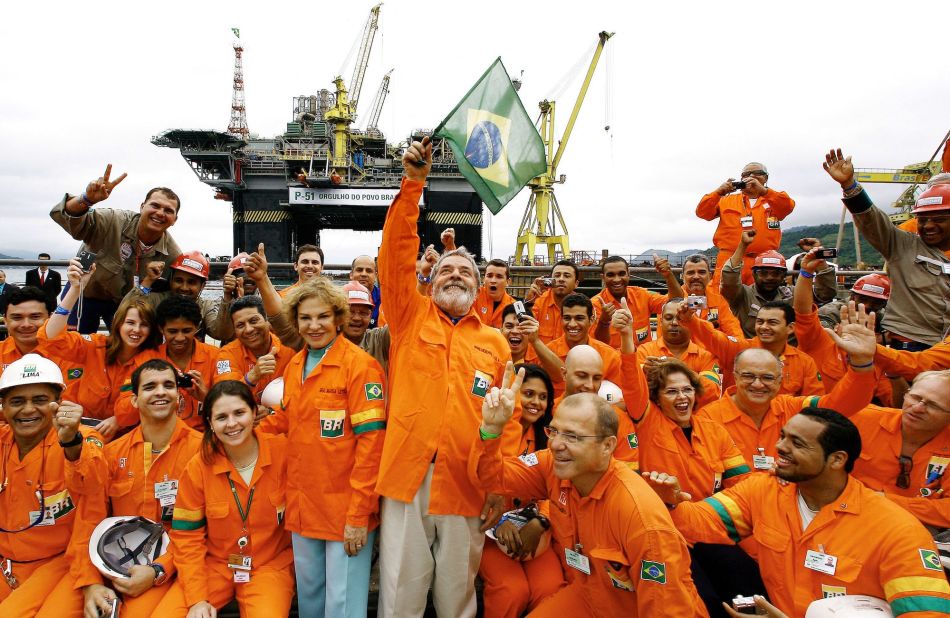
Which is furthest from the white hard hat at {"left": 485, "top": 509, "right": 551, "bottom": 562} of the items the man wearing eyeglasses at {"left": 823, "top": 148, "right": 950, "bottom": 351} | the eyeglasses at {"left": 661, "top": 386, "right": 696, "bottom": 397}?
the man wearing eyeglasses at {"left": 823, "top": 148, "right": 950, "bottom": 351}

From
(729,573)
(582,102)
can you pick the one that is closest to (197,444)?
(729,573)

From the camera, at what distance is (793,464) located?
2.47 meters

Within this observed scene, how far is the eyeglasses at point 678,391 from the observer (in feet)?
11.2

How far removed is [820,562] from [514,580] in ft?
5.40

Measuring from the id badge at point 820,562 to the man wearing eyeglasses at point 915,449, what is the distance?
91cm

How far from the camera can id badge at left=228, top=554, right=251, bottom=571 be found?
9.59 feet

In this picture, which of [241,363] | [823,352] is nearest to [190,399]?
[241,363]

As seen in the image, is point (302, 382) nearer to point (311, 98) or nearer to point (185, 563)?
point (185, 563)

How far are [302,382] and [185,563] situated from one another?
3.79 ft

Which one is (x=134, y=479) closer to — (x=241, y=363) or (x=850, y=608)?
(x=241, y=363)

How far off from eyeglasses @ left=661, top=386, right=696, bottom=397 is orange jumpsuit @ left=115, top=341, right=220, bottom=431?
3.33m

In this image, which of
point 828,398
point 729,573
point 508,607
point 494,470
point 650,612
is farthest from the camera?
point 828,398

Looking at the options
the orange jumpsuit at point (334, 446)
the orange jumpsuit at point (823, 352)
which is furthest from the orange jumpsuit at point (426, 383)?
the orange jumpsuit at point (823, 352)

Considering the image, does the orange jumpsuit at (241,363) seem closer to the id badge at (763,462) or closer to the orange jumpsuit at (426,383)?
the orange jumpsuit at (426,383)
